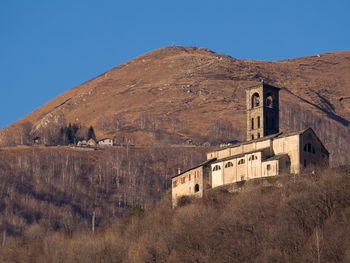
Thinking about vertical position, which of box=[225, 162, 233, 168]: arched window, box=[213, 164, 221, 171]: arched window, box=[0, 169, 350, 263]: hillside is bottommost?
box=[0, 169, 350, 263]: hillside

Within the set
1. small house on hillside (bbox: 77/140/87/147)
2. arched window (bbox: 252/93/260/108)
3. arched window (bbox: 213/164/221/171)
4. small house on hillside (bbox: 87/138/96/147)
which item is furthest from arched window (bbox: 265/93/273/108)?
small house on hillside (bbox: 77/140/87/147)

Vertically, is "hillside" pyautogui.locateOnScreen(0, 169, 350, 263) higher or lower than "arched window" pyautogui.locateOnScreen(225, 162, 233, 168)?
lower

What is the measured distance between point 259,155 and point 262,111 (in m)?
11.9

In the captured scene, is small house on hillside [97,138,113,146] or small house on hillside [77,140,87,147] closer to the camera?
small house on hillside [77,140,87,147]

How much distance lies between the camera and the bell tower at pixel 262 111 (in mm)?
90438

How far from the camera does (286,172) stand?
77750 mm

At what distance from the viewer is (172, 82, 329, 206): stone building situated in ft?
258

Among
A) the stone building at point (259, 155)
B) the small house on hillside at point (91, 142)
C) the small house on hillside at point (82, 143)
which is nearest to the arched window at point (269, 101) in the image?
the stone building at point (259, 155)

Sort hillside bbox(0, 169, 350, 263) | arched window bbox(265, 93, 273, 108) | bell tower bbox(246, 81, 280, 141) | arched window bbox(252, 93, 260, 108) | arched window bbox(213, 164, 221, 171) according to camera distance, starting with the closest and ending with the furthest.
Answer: hillside bbox(0, 169, 350, 263), arched window bbox(213, 164, 221, 171), bell tower bbox(246, 81, 280, 141), arched window bbox(252, 93, 260, 108), arched window bbox(265, 93, 273, 108)

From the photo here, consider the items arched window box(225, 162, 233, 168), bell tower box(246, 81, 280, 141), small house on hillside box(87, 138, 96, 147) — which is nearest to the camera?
arched window box(225, 162, 233, 168)

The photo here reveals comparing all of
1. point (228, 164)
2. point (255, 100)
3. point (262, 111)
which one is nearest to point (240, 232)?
point (228, 164)

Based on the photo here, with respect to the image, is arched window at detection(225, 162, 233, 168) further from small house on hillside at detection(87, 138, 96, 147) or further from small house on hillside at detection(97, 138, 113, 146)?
small house on hillside at detection(97, 138, 113, 146)

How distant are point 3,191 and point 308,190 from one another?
85.9 metres

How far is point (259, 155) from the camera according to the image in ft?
262
